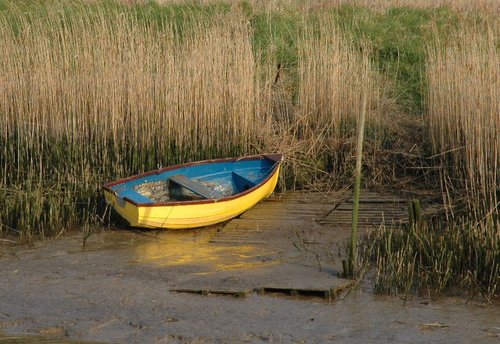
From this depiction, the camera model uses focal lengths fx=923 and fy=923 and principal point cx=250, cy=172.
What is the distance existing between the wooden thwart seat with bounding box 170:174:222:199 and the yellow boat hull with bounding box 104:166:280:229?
0.96ft

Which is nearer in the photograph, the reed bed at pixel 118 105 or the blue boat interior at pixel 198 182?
the blue boat interior at pixel 198 182

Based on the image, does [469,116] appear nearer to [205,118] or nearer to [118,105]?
[205,118]

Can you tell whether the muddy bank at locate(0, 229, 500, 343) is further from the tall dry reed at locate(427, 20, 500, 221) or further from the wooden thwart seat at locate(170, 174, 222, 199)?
the tall dry reed at locate(427, 20, 500, 221)

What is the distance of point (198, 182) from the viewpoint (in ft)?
31.6

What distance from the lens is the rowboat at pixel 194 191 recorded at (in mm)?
8633

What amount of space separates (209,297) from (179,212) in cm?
195

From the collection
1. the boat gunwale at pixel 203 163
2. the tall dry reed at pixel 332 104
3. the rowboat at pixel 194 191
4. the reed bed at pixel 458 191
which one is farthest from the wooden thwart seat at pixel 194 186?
the reed bed at pixel 458 191

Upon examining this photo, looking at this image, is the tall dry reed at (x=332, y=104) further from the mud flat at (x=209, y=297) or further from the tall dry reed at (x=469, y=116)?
the mud flat at (x=209, y=297)

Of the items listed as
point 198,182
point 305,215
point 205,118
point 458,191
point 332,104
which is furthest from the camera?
point 332,104

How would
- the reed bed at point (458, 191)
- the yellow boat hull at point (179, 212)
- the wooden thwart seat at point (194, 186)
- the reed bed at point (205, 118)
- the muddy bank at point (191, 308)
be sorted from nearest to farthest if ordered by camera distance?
the muddy bank at point (191, 308) < the reed bed at point (458, 191) < the yellow boat hull at point (179, 212) < the reed bed at point (205, 118) < the wooden thwart seat at point (194, 186)

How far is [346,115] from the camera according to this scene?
10789mm

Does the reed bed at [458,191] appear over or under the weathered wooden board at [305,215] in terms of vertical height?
over

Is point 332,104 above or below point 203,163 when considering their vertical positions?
above

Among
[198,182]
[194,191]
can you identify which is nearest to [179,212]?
[194,191]
